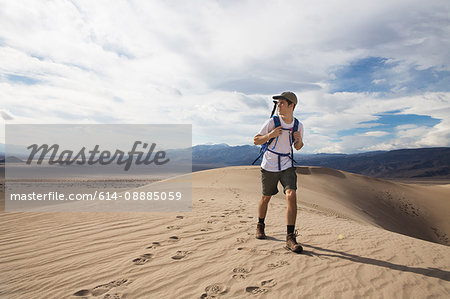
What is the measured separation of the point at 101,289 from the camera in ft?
8.29

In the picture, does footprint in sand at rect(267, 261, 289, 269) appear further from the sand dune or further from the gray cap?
the gray cap

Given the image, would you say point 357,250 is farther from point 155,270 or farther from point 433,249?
point 155,270

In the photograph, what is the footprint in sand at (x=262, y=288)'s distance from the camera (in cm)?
245

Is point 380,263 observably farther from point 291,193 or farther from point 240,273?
point 240,273

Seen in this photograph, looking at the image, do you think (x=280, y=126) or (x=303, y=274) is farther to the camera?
(x=280, y=126)

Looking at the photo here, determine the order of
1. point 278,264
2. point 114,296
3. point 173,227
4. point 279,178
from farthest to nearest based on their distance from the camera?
point 173,227, point 279,178, point 278,264, point 114,296

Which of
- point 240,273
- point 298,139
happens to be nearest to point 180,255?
point 240,273

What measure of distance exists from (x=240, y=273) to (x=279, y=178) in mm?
1495

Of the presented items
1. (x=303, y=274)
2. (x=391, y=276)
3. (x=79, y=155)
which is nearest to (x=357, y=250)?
(x=391, y=276)

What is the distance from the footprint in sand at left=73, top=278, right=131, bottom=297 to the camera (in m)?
2.45

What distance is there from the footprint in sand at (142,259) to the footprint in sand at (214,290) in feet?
3.64

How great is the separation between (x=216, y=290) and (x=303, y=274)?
3.57 ft

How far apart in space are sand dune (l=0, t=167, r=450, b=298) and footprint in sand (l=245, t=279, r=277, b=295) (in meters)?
0.01

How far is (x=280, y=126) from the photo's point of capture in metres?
3.46
